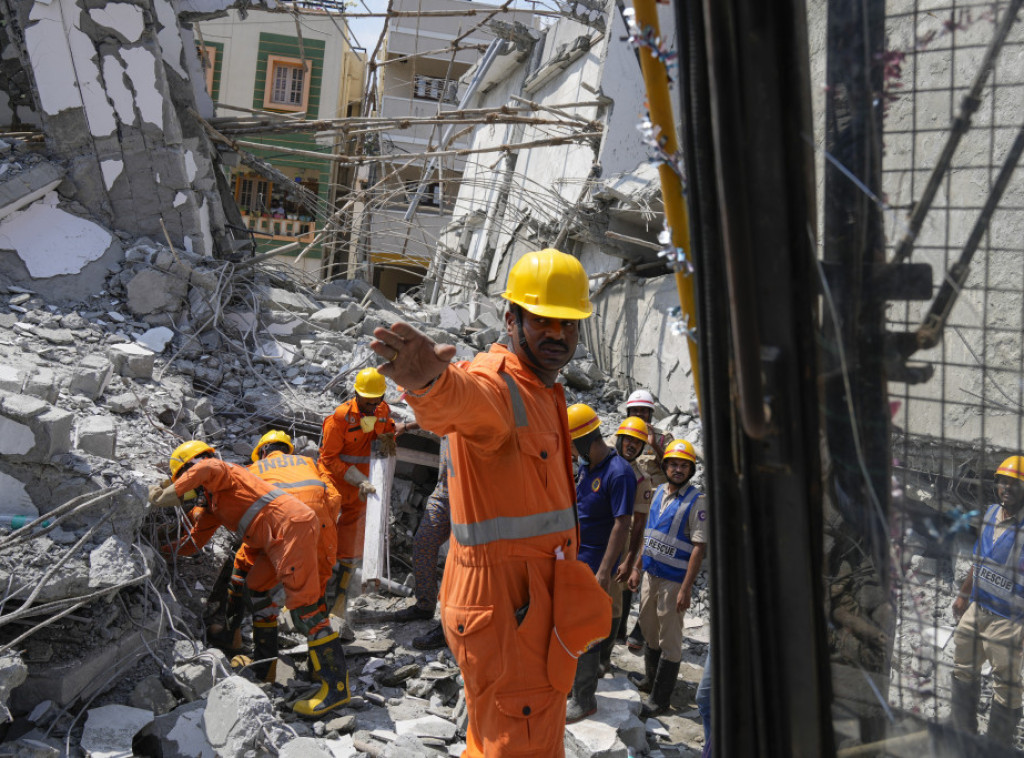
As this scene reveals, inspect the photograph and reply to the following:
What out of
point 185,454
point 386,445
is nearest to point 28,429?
point 185,454

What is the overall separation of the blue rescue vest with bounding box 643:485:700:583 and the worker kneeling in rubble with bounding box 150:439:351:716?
213cm

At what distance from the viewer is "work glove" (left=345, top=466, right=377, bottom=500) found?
6.81 m

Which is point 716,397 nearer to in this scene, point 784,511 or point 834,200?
point 784,511

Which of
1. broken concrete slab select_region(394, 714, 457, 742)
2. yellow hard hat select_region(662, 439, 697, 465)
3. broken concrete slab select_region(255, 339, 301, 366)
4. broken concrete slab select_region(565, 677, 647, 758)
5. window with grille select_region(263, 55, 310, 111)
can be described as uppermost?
window with grille select_region(263, 55, 310, 111)

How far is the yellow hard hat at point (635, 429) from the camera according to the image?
18.9 feet

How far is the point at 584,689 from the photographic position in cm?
478

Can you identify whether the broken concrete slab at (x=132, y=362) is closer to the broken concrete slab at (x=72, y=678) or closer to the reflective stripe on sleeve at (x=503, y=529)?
the broken concrete slab at (x=72, y=678)

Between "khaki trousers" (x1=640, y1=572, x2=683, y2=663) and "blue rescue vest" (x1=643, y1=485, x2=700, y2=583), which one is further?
"blue rescue vest" (x1=643, y1=485, x2=700, y2=583)

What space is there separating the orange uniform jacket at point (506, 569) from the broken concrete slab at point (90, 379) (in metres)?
4.80

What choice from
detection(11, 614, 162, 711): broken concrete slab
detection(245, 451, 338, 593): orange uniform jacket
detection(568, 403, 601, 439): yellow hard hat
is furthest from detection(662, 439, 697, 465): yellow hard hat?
detection(11, 614, 162, 711): broken concrete slab

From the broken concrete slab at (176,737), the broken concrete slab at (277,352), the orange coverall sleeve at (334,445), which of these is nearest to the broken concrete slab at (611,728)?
the broken concrete slab at (176,737)

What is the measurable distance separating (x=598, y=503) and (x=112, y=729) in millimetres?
2846

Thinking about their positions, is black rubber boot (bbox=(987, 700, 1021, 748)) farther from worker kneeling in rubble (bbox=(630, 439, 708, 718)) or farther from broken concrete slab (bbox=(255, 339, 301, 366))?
broken concrete slab (bbox=(255, 339, 301, 366))

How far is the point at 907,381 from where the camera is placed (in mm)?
1302
